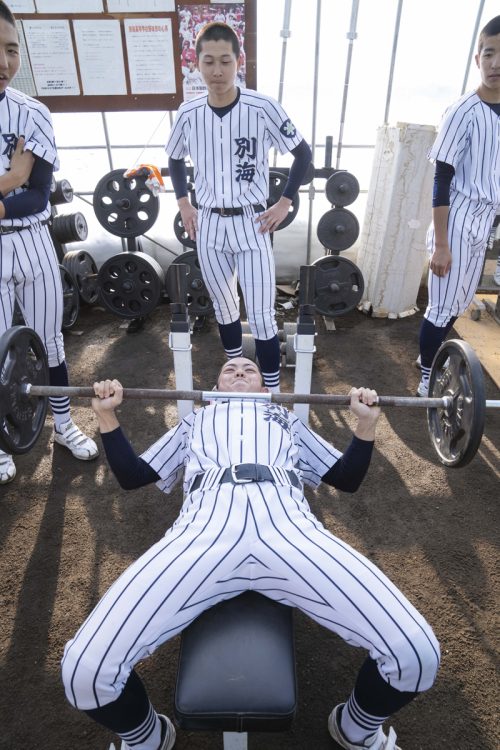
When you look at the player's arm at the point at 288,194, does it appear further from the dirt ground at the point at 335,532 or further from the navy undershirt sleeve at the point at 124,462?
the navy undershirt sleeve at the point at 124,462

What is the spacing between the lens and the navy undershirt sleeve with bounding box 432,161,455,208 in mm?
2398

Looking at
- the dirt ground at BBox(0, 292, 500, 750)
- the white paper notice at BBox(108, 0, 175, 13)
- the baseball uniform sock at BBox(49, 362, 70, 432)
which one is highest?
the white paper notice at BBox(108, 0, 175, 13)

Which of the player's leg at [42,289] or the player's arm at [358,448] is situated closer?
the player's arm at [358,448]

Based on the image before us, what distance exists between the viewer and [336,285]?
3.84 meters

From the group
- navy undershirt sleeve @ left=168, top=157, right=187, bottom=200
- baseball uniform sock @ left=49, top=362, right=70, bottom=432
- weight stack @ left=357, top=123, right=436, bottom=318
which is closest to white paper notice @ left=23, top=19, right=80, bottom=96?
navy undershirt sleeve @ left=168, top=157, right=187, bottom=200

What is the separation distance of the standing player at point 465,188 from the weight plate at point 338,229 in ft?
4.27

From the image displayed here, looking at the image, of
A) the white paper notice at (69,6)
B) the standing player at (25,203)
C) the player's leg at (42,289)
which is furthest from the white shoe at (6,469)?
the white paper notice at (69,6)

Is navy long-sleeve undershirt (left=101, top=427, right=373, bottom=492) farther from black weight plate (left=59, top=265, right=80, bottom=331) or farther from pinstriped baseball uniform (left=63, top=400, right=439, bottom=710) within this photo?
black weight plate (left=59, top=265, right=80, bottom=331)

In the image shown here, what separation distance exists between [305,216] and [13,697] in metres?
4.24

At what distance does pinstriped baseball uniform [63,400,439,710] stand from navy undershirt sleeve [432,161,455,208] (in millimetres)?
1700

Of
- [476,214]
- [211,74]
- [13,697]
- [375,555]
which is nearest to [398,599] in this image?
[375,555]

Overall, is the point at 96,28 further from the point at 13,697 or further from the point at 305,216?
the point at 13,697

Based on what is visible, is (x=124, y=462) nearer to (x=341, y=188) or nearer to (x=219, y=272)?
(x=219, y=272)

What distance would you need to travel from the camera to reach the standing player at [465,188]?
2.29 m
